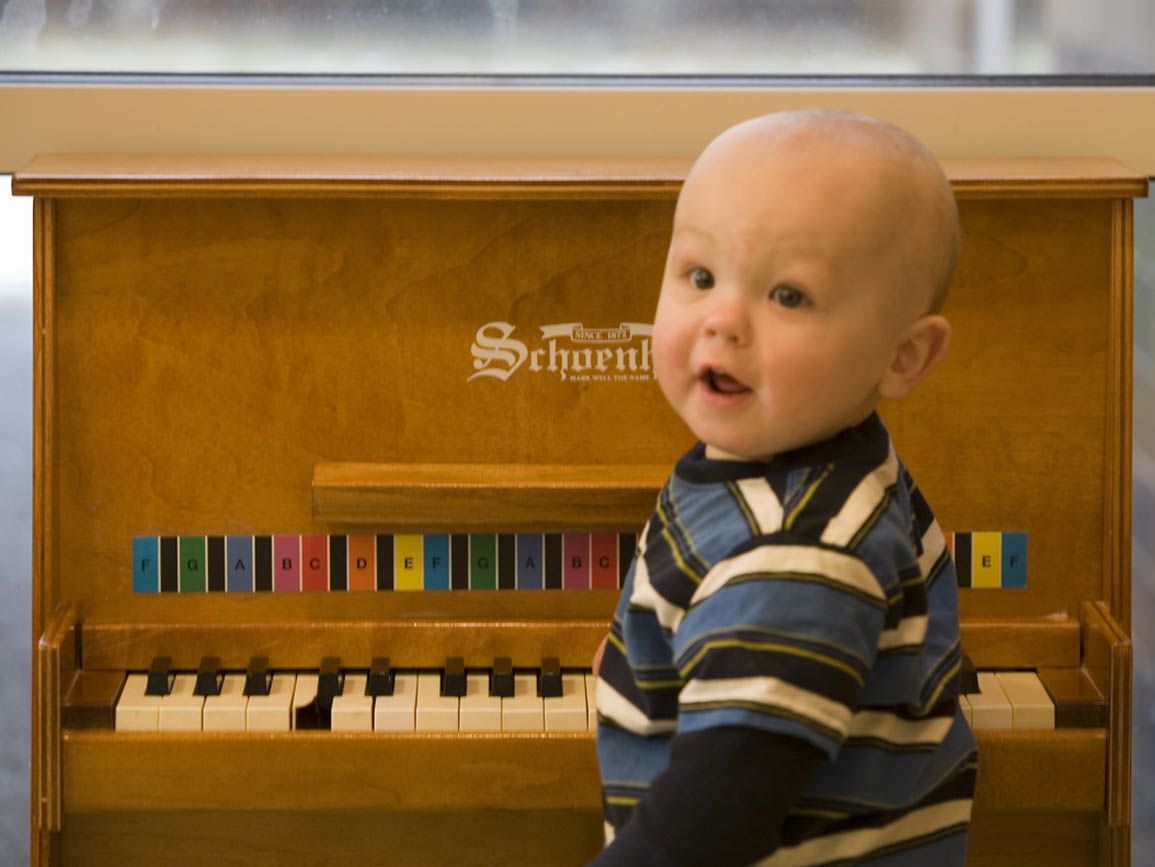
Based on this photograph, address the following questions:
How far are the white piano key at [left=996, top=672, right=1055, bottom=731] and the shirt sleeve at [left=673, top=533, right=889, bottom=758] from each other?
2.98 feet

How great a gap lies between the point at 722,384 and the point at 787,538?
135 mm

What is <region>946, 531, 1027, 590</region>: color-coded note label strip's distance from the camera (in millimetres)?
2137

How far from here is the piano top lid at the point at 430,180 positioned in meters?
1.96

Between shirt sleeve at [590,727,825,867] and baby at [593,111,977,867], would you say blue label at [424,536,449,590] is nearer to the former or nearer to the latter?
baby at [593,111,977,867]

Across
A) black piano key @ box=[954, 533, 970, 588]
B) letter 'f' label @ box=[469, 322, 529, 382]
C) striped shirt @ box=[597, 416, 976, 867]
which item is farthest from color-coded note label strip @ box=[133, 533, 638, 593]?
striped shirt @ box=[597, 416, 976, 867]

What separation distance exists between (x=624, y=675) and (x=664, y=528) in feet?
0.38

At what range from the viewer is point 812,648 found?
1101 millimetres

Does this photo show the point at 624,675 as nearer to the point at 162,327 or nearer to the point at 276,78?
the point at 162,327

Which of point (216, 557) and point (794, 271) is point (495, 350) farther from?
point (794, 271)

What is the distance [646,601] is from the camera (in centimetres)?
121

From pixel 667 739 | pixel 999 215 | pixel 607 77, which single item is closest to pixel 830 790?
pixel 667 739

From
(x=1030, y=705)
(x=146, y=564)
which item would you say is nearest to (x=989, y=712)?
(x=1030, y=705)

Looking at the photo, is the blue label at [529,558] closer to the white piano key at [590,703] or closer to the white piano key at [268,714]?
the white piano key at [590,703]

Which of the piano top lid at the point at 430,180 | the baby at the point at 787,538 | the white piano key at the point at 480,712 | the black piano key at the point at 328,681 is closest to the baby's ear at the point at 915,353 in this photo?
the baby at the point at 787,538
